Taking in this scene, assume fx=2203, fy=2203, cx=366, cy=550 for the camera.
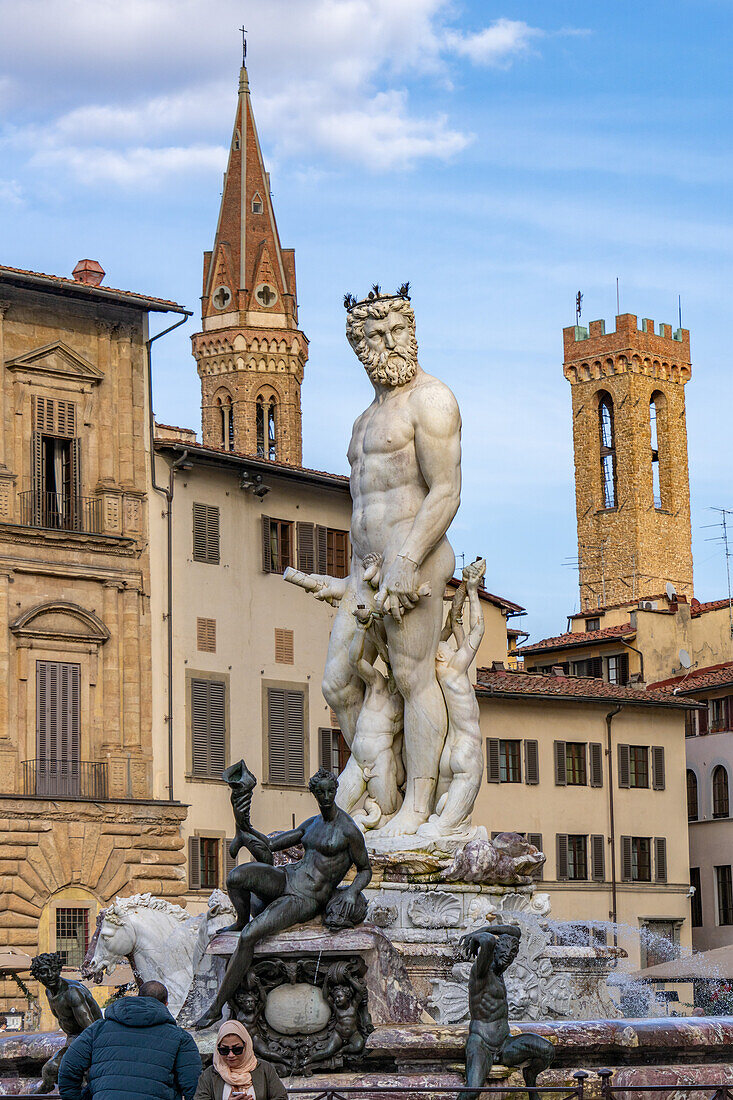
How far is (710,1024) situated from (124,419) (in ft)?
128

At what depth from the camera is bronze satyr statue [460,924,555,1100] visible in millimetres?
11062

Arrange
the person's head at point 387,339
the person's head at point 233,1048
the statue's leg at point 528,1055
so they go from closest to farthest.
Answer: the person's head at point 233,1048, the statue's leg at point 528,1055, the person's head at point 387,339

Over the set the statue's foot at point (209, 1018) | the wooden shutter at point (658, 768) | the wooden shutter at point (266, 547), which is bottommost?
the statue's foot at point (209, 1018)

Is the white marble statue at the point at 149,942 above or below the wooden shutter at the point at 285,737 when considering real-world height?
below

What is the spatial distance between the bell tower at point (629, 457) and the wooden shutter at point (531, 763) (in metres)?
66.9

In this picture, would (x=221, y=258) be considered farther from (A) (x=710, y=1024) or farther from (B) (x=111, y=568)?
(A) (x=710, y=1024)

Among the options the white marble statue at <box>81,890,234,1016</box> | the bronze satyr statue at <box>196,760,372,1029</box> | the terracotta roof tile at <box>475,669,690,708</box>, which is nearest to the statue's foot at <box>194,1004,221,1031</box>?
the bronze satyr statue at <box>196,760,372,1029</box>

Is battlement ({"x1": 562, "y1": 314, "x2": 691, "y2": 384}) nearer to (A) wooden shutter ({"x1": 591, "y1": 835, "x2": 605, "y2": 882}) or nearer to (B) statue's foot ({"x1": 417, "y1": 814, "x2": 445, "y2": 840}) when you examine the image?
(A) wooden shutter ({"x1": 591, "y1": 835, "x2": 605, "y2": 882})

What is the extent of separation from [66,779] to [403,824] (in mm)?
32581

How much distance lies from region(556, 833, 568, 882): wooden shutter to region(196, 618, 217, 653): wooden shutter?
13005 mm

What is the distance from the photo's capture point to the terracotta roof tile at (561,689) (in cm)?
5753

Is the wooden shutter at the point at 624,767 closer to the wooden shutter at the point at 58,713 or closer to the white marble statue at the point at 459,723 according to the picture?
the wooden shutter at the point at 58,713

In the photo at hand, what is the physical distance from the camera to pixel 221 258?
11206 cm

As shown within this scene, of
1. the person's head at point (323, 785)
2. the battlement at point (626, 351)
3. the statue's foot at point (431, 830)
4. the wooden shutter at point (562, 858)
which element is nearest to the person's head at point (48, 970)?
the person's head at point (323, 785)
